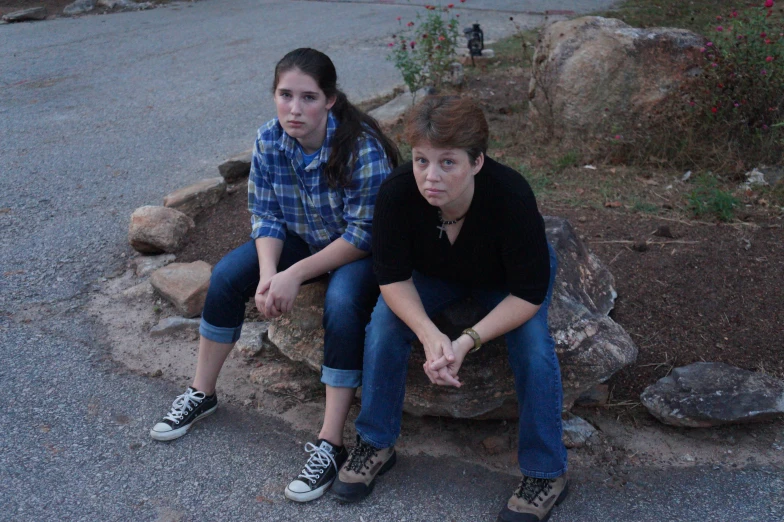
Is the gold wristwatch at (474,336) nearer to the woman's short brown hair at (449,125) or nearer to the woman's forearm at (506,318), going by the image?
the woman's forearm at (506,318)

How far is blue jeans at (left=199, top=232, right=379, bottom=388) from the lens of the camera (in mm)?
2748

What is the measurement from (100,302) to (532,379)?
249 cm

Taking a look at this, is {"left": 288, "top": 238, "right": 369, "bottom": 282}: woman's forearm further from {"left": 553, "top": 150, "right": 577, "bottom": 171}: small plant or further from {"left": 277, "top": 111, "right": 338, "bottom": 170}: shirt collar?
{"left": 553, "top": 150, "right": 577, "bottom": 171}: small plant

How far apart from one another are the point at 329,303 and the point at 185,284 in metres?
1.45

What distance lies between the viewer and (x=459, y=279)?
108 inches

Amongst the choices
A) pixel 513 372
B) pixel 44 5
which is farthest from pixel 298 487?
pixel 44 5

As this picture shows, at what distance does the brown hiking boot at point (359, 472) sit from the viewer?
266cm

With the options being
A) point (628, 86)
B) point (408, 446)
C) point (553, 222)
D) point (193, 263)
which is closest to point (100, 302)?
point (193, 263)

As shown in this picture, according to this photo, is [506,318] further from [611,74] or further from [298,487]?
[611,74]

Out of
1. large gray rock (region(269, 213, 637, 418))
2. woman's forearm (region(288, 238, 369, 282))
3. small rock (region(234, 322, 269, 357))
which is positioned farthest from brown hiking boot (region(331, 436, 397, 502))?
small rock (region(234, 322, 269, 357))

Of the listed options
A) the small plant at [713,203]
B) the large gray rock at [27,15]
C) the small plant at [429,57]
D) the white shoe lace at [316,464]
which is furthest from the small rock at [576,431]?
the large gray rock at [27,15]

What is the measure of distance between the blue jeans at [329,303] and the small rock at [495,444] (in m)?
0.57

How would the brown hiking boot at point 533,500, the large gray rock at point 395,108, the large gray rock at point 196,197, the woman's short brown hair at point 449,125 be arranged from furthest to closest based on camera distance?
the large gray rock at point 395,108 < the large gray rock at point 196,197 < the brown hiking boot at point 533,500 < the woman's short brown hair at point 449,125

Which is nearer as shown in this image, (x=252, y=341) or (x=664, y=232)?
(x=252, y=341)
